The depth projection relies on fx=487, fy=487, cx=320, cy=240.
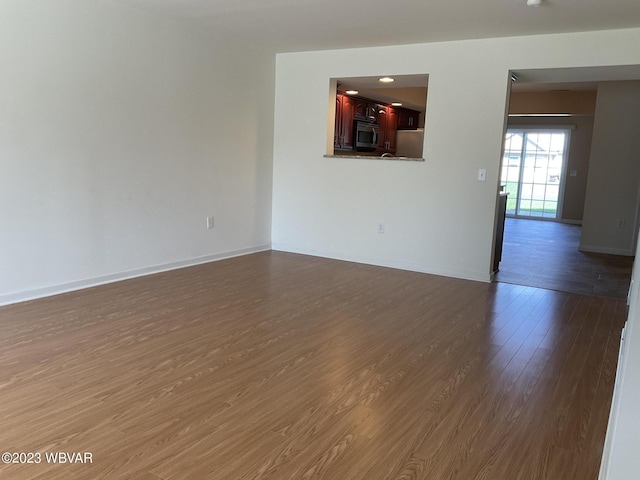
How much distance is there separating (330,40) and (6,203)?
11.2ft

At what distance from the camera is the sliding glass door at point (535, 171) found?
35.7 feet

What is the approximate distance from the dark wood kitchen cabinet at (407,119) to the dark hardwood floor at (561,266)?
2.75 metres

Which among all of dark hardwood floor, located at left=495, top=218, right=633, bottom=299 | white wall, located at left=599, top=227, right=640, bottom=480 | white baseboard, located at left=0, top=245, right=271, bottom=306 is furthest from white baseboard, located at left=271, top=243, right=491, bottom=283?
white wall, located at left=599, top=227, right=640, bottom=480

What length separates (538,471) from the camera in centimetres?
191

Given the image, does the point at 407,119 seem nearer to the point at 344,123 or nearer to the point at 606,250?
the point at 344,123

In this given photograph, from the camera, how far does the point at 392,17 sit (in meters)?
4.21

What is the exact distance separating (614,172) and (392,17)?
15.3 feet

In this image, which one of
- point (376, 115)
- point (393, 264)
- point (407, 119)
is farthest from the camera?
point (407, 119)

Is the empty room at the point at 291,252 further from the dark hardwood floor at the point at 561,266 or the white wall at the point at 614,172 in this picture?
the dark hardwood floor at the point at 561,266

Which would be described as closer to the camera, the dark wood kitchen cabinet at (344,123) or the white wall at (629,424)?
the white wall at (629,424)

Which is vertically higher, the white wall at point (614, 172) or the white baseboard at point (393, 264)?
the white wall at point (614, 172)

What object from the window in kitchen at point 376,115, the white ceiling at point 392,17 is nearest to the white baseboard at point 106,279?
the window in kitchen at point 376,115

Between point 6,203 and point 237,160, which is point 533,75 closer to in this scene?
point 237,160

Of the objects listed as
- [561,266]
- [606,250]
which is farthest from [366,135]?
[606,250]
